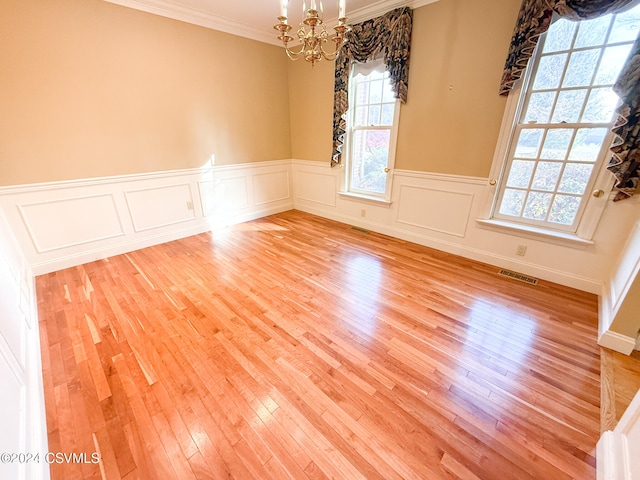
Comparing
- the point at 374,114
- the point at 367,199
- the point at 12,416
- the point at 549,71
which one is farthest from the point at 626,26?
the point at 12,416

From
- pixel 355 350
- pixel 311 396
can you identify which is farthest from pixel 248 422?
pixel 355 350

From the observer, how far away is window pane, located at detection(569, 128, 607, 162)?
2.15 metres

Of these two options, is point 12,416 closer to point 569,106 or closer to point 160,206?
point 160,206

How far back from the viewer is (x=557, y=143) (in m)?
2.35

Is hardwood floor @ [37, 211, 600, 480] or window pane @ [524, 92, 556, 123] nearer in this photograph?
hardwood floor @ [37, 211, 600, 480]

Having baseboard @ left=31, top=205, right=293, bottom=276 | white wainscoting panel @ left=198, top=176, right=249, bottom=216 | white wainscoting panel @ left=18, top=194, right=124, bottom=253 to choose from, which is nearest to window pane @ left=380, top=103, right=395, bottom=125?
white wainscoting panel @ left=198, top=176, right=249, bottom=216

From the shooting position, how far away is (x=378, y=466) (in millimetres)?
1152

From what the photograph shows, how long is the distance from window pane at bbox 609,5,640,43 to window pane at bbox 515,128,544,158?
0.71 metres

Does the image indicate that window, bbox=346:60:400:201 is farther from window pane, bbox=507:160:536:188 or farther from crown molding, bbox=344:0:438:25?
window pane, bbox=507:160:536:188

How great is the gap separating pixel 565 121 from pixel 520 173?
513mm

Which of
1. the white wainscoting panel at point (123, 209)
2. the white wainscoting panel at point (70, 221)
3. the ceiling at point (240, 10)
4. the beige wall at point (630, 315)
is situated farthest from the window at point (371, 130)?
the white wainscoting panel at point (70, 221)

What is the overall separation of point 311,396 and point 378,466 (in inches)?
17.8

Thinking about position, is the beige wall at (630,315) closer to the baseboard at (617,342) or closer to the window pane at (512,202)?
the baseboard at (617,342)

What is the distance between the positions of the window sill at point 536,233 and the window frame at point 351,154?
3.94 feet
